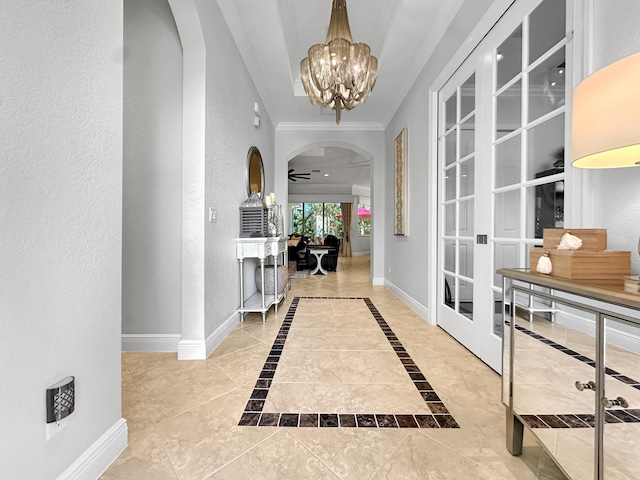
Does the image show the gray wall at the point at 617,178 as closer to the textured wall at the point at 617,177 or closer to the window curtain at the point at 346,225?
the textured wall at the point at 617,177

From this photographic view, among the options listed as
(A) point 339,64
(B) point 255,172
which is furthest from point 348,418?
(B) point 255,172

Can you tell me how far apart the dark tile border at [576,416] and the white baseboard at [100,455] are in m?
1.63

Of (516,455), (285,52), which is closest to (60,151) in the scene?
(516,455)

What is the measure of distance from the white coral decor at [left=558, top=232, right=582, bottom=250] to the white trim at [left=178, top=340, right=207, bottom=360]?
2.23 m

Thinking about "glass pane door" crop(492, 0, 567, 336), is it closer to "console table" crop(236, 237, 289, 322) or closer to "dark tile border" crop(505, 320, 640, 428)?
"dark tile border" crop(505, 320, 640, 428)

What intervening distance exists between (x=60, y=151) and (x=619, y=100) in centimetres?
162

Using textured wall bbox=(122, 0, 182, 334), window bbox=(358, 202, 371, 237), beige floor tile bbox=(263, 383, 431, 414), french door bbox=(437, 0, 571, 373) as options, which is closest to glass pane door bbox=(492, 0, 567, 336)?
french door bbox=(437, 0, 571, 373)

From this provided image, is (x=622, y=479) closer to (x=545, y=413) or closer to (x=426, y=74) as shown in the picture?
(x=545, y=413)

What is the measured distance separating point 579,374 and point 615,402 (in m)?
0.12

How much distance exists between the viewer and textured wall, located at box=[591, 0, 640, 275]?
1125 mm

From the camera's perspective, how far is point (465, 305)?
2.53m

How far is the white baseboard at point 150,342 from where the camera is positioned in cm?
239

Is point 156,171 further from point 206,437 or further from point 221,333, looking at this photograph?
point 206,437

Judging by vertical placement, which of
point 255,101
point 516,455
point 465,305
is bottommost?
point 516,455
